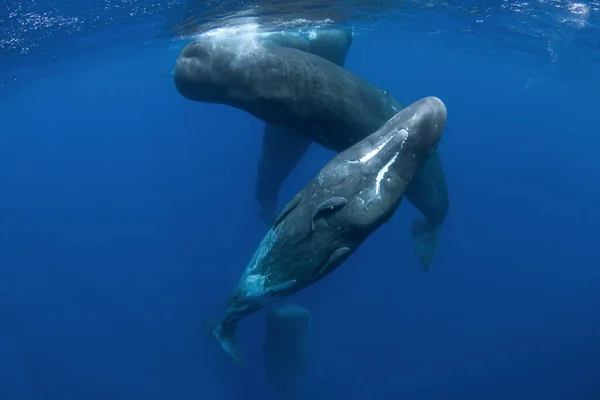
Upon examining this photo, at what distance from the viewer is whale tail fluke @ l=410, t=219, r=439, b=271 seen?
1320 centimetres

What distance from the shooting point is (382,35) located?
29.2 meters

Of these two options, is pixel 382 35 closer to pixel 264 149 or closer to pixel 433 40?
pixel 433 40

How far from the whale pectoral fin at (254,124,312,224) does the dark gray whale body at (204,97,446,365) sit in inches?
212

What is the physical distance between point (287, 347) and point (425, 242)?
229 inches

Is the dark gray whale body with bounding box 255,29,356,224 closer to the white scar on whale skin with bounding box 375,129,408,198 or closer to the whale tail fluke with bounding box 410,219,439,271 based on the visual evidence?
the whale tail fluke with bounding box 410,219,439,271

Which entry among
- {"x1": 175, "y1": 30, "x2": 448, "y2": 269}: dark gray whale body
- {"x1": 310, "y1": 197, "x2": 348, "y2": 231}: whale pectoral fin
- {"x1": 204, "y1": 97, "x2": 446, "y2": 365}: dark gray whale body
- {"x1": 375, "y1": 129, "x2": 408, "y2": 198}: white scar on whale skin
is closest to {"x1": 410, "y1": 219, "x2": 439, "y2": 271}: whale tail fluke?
{"x1": 175, "y1": 30, "x2": 448, "y2": 269}: dark gray whale body

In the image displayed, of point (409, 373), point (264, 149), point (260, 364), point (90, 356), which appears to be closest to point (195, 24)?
point (264, 149)

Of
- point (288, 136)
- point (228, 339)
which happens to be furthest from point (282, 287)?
point (288, 136)

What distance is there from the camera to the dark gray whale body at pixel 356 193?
642cm

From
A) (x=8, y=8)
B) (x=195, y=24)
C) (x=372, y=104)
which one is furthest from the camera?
(x=195, y=24)

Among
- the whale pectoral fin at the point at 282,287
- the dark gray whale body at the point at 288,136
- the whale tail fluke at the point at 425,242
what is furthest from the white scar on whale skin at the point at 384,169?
the whale tail fluke at the point at 425,242

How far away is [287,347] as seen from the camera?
15.7 meters

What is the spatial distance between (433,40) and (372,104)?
81.6ft

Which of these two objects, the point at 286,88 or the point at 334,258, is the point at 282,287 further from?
the point at 286,88
